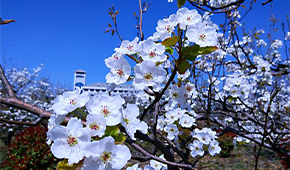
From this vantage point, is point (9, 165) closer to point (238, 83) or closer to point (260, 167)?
point (238, 83)

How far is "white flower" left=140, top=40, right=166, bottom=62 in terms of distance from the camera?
752 mm

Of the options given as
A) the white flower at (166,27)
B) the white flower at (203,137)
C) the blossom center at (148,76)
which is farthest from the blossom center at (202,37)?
the white flower at (203,137)

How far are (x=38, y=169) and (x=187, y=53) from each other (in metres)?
5.38

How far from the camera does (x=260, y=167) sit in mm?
6352

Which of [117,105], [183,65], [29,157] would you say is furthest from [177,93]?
[29,157]

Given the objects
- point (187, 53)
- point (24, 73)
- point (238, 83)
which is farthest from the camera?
point (24, 73)

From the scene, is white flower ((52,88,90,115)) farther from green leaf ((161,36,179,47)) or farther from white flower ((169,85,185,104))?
white flower ((169,85,185,104))

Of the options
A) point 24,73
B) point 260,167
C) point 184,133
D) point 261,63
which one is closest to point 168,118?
point 184,133

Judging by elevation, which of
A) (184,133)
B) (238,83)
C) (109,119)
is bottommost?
(109,119)

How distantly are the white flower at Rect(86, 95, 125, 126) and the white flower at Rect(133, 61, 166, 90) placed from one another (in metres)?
0.12

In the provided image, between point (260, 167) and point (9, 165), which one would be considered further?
point (260, 167)

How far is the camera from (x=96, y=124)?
0.59 m

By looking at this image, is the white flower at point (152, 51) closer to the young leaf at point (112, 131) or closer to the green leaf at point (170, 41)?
the green leaf at point (170, 41)

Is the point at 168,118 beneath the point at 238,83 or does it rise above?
beneath
